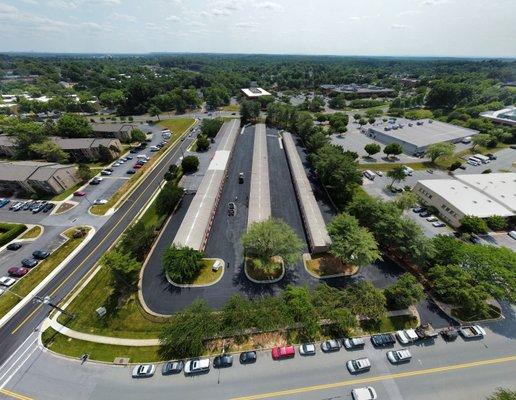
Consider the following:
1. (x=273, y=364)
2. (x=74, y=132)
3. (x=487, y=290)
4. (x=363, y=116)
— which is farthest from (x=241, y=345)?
(x=363, y=116)

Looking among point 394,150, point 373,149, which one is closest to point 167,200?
point 373,149

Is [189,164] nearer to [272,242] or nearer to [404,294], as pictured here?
[272,242]

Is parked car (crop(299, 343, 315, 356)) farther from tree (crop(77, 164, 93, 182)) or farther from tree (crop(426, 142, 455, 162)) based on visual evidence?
tree (crop(426, 142, 455, 162))

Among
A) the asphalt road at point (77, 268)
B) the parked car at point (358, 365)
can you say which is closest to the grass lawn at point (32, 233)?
the asphalt road at point (77, 268)

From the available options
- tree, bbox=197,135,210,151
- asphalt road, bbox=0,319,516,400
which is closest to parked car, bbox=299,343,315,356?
asphalt road, bbox=0,319,516,400

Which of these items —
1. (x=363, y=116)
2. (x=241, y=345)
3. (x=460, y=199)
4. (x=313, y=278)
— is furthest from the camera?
(x=363, y=116)

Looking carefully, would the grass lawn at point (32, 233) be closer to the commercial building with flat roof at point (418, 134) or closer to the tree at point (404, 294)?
the tree at point (404, 294)

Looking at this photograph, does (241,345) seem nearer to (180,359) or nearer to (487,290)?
(180,359)
